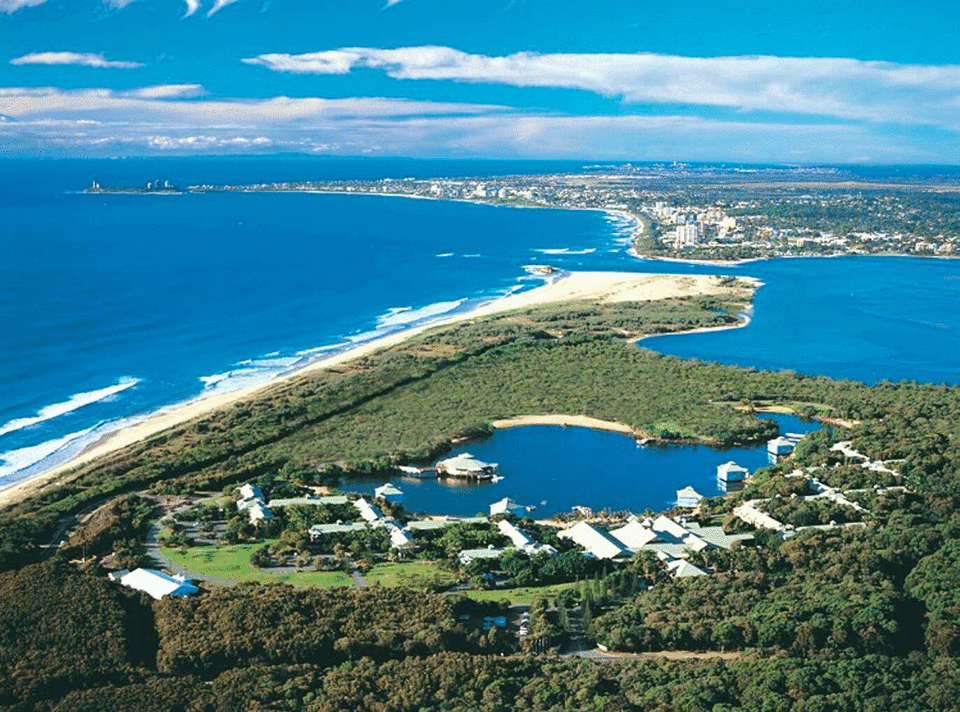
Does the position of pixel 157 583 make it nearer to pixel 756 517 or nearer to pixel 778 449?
pixel 756 517

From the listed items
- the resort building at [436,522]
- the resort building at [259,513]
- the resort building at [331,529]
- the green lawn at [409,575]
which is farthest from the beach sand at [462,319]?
the green lawn at [409,575]

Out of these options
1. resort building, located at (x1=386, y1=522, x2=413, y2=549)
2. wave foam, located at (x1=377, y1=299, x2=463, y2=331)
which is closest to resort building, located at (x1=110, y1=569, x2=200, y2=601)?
resort building, located at (x1=386, y1=522, x2=413, y2=549)

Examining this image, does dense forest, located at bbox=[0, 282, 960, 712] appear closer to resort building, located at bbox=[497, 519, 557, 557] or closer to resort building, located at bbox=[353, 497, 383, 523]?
resort building, located at bbox=[497, 519, 557, 557]

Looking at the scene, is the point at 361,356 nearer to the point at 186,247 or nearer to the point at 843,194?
the point at 186,247

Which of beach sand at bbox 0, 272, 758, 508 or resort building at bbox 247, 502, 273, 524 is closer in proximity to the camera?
resort building at bbox 247, 502, 273, 524

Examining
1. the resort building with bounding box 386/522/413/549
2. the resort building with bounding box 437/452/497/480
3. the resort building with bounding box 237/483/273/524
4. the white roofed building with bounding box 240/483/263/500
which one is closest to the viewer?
the resort building with bounding box 386/522/413/549

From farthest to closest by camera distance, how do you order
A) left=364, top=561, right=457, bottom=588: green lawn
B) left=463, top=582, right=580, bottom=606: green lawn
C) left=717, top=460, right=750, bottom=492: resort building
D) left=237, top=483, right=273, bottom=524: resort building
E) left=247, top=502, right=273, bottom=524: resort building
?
left=717, top=460, right=750, bottom=492: resort building → left=237, top=483, right=273, bottom=524: resort building → left=247, top=502, right=273, bottom=524: resort building → left=364, top=561, right=457, bottom=588: green lawn → left=463, top=582, right=580, bottom=606: green lawn

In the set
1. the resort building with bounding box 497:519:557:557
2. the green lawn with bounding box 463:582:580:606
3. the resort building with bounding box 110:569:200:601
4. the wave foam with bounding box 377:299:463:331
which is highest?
the wave foam with bounding box 377:299:463:331

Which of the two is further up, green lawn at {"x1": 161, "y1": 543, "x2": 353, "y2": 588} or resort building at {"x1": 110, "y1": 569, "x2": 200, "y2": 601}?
resort building at {"x1": 110, "y1": 569, "x2": 200, "y2": 601}
